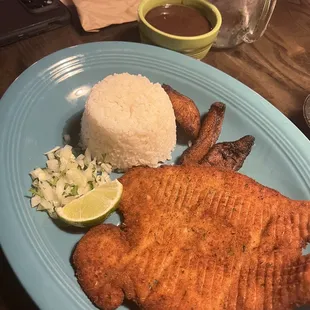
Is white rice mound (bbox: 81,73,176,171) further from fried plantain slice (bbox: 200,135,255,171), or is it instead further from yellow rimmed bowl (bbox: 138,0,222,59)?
yellow rimmed bowl (bbox: 138,0,222,59)

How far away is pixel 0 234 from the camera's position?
1338mm

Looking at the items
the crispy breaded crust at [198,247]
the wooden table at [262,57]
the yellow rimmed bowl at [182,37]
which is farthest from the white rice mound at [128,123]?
the wooden table at [262,57]

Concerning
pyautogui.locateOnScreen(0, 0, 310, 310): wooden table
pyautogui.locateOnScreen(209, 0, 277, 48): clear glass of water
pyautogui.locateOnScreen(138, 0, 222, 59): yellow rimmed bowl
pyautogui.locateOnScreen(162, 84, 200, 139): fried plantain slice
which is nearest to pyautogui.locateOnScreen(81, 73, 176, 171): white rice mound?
pyautogui.locateOnScreen(162, 84, 200, 139): fried plantain slice

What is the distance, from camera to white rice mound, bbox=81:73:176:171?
5.51 ft

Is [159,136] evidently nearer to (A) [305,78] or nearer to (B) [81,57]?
(B) [81,57]

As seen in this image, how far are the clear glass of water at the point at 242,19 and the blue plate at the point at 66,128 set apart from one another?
433mm

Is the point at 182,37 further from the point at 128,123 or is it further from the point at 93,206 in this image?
the point at 93,206

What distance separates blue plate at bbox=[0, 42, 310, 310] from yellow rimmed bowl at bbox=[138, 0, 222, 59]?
0.17 feet

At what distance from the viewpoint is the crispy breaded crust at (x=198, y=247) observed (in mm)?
1301

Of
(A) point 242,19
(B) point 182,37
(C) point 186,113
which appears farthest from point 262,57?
(C) point 186,113

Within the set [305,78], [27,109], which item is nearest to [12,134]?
[27,109]

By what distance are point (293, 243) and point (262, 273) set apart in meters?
0.16

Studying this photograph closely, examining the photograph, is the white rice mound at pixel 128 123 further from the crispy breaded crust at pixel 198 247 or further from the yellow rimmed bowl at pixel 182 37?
the yellow rimmed bowl at pixel 182 37

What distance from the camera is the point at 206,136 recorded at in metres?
1.74
